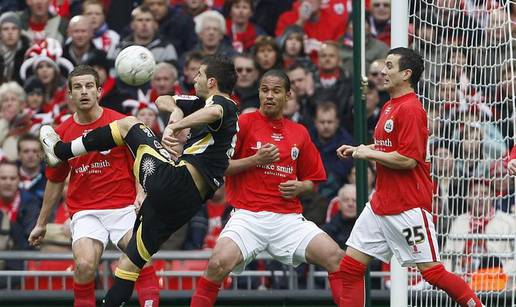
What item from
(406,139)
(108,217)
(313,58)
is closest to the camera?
(406,139)

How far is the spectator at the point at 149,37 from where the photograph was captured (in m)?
13.1

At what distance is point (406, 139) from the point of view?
29.4 ft

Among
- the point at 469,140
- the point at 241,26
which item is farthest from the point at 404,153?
the point at 241,26

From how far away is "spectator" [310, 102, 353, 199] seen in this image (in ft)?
41.5

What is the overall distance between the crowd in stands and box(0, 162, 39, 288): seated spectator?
0.5 inches

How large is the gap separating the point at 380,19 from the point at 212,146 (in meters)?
4.99

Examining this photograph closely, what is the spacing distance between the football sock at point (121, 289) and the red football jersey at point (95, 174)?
3.03 ft

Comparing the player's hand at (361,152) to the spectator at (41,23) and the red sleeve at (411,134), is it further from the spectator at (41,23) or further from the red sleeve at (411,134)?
the spectator at (41,23)

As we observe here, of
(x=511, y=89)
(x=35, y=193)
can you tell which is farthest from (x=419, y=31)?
(x=35, y=193)

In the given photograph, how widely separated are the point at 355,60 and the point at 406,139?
4.23 feet

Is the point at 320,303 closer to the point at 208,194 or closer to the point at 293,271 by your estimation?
the point at 293,271

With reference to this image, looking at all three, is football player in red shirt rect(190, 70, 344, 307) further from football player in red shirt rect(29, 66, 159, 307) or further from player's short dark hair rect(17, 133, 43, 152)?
player's short dark hair rect(17, 133, 43, 152)

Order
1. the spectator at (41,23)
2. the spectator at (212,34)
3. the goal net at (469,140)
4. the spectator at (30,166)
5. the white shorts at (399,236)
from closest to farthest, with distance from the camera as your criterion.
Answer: the white shorts at (399,236)
the goal net at (469,140)
the spectator at (30,166)
the spectator at (212,34)
the spectator at (41,23)

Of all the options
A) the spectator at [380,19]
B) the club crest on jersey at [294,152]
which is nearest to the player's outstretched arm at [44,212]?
the club crest on jersey at [294,152]
